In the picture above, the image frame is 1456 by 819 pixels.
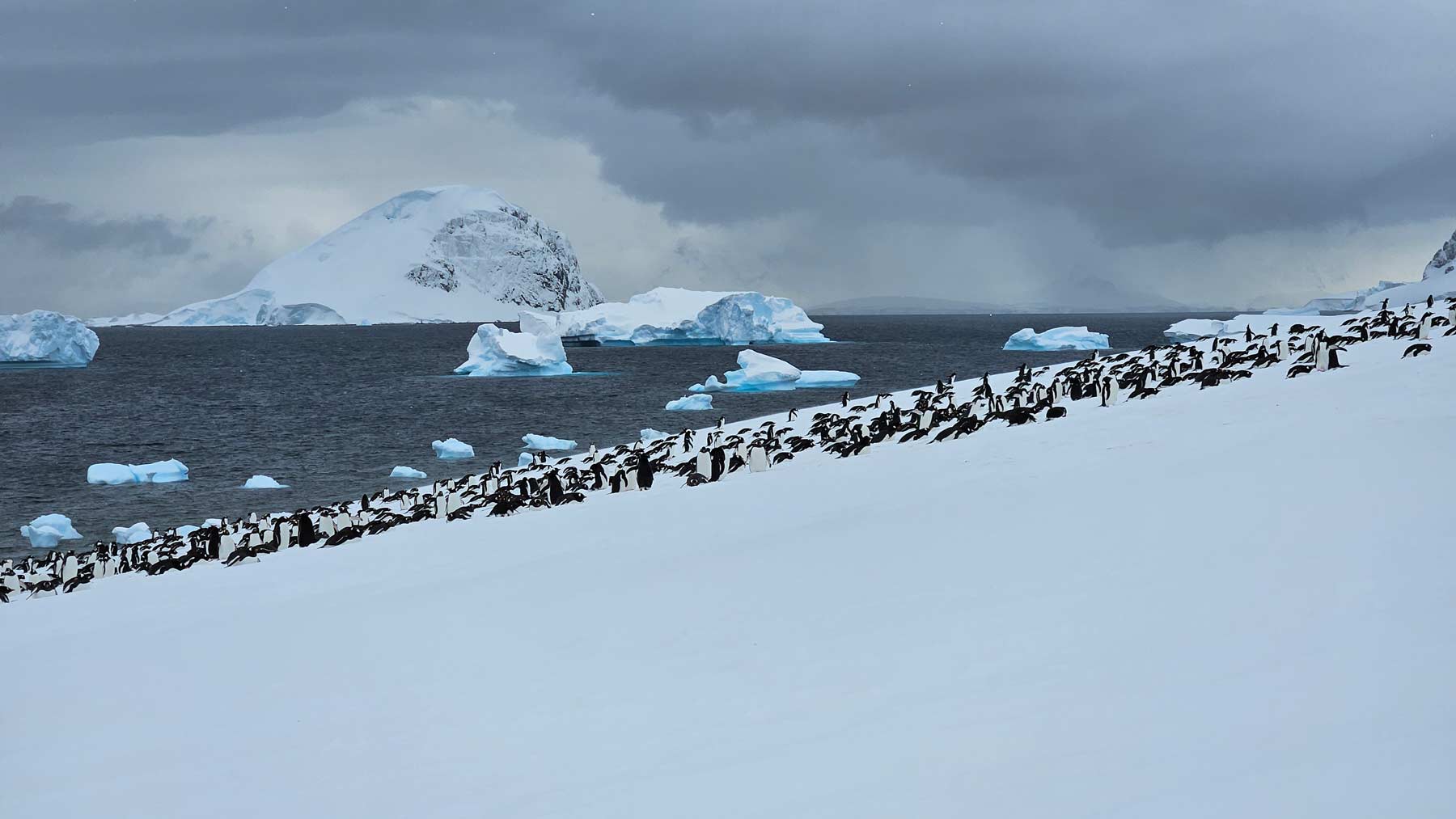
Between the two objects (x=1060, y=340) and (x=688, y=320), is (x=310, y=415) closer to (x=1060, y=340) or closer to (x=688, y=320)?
(x=688, y=320)

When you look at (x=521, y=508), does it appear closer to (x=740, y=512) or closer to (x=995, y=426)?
(x=740, y=512)

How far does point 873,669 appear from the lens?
15.0 feet

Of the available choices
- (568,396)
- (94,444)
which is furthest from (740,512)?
(568,396)

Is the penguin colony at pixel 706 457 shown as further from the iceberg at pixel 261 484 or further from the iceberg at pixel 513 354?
the iceberg at pixel 513 354

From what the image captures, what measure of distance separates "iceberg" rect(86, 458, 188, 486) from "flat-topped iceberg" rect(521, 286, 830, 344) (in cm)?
5272

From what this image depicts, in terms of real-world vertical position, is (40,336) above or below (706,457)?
above

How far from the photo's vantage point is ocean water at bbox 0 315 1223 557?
30.6 m

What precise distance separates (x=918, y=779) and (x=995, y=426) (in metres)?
10.5

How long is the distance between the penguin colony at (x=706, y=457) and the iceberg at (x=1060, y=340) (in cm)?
5717

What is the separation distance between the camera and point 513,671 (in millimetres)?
5281

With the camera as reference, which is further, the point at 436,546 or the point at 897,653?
the point at 436,546

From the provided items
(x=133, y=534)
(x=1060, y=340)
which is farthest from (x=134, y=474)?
(x=1060, y=340)

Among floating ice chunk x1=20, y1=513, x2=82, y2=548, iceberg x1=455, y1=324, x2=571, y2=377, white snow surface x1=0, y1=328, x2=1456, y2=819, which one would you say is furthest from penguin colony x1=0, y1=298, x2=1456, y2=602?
iceberg x1=455, y1=324, x2=571, y2=377

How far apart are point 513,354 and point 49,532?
46977 mm
